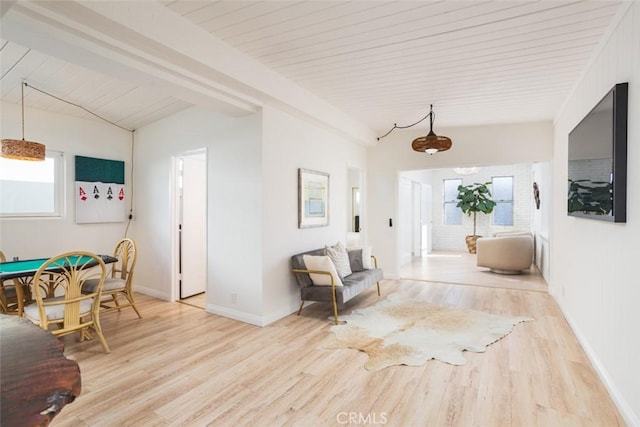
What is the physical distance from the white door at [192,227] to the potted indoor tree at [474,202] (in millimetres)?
7225

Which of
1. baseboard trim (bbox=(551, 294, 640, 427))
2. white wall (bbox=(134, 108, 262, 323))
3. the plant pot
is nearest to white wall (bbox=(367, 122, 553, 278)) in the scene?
baseboard trim (bbox=(551, 294, 640, 427))

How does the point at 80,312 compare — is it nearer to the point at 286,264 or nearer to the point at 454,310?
the point at 286,264

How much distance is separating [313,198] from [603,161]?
3.04 metres

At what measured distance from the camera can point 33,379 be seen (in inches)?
26.9

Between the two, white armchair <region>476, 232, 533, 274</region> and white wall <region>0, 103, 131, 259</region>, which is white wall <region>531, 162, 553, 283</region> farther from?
white wall <region>0, 103, 131, 259</region>

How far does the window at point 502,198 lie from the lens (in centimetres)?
916

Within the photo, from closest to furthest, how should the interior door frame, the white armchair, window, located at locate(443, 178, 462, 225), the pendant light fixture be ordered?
the pendant light fixture < the interior door frame < the white armchair < window, located at locate(443, 178, 462, 225)

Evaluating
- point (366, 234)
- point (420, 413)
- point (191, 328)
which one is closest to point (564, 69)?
point (420, 413)

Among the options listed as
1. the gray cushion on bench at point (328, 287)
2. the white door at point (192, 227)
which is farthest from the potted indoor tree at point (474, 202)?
the white door at point (192, 227)

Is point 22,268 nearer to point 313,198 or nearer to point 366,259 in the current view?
point 313,198

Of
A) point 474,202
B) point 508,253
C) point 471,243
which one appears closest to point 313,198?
point 508,253

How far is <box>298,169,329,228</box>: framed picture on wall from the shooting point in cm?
424

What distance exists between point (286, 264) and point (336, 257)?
2.16 feet

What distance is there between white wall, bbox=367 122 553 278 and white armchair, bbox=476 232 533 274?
6.43 ft
